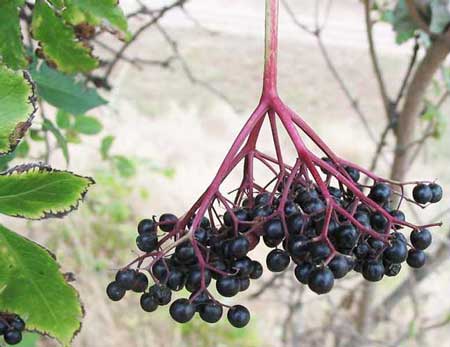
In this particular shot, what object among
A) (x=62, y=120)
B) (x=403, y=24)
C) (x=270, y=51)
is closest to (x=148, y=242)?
(x=270, y=51)

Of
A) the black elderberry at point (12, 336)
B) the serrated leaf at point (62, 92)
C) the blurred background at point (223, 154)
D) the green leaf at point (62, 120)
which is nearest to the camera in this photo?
the black elderberry at point (12, 336)

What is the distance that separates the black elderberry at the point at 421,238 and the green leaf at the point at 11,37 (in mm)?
537

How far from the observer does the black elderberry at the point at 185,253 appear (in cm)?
64

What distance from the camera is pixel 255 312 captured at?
318 cm

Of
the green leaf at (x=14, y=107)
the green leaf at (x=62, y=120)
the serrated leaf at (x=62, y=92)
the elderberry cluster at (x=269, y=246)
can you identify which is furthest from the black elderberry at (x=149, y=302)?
the green leaf at (x=62, y=120)

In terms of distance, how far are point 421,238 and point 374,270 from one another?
7 cm

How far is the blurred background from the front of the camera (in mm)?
2277

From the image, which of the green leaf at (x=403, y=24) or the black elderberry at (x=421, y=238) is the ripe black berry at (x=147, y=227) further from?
the green leaf at (x=403, y=24)

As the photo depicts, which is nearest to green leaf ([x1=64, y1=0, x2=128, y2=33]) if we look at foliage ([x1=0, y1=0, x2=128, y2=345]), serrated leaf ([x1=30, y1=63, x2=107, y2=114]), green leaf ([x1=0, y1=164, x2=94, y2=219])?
foliage ([x1=0, y1=0, x2=128, y2=345])

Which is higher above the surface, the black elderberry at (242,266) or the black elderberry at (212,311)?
the black elderberry at (242,266)

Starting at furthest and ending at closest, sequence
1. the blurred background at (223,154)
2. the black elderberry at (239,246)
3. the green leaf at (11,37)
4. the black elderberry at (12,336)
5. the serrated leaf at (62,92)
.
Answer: the blurred background at (223,154)
the serrated leaf at (62,92)
the green leaf at (11,37)
the black elderberry at (12,336)
the black elderberry at (239,246)

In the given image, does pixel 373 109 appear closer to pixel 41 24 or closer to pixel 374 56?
pixel 374 56

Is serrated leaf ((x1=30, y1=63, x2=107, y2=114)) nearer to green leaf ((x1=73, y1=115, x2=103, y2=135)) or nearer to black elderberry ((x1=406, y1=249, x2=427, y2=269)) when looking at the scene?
green leaf ((x1=73, y1=115, x2=103, y2=135))

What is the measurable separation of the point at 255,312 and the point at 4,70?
2.65 m
